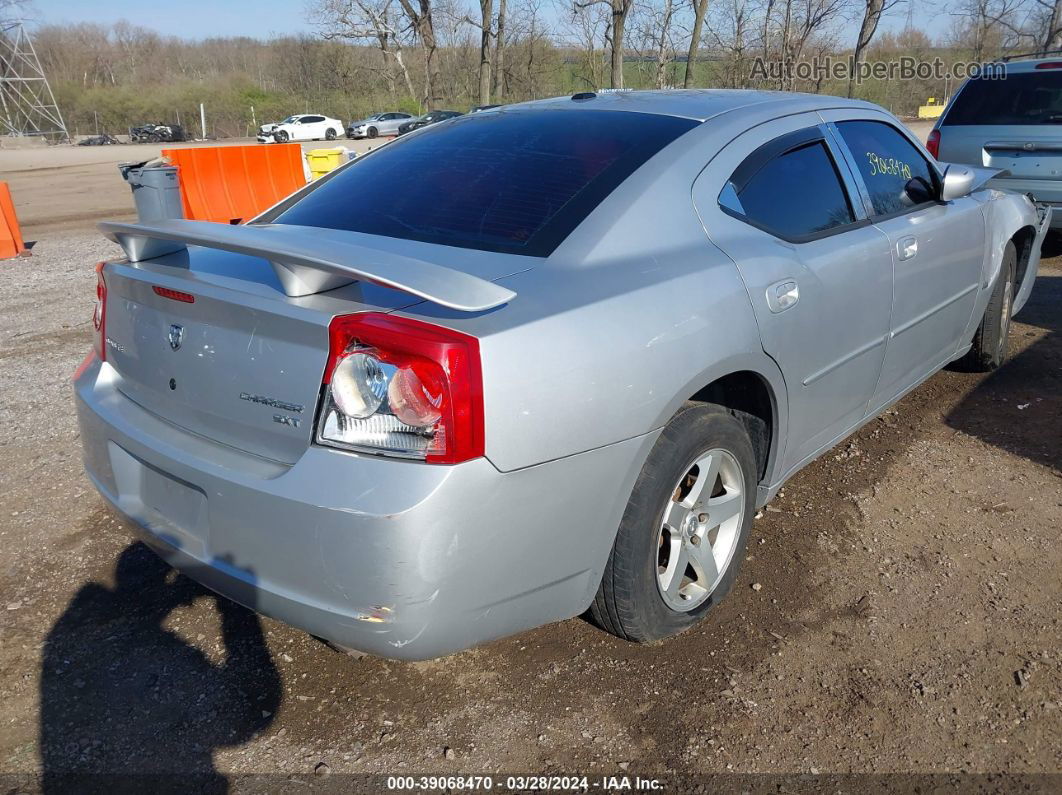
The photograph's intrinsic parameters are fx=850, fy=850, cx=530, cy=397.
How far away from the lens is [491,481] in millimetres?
1942

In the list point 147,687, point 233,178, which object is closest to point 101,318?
point 147,687

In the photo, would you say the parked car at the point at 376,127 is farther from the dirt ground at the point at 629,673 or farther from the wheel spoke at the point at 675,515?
the wheel spoke at the point at 675,515

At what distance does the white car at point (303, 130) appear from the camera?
4475 cm

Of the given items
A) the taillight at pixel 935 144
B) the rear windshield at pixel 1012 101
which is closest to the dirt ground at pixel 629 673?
the taillight at pixel 935 144

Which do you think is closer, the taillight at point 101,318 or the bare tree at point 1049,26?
the taillight at point 101,318

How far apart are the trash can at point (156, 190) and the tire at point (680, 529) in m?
8.93

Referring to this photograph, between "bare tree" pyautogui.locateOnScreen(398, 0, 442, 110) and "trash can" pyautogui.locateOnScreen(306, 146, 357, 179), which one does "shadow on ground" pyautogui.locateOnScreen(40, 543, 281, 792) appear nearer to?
"trash can" pyautogui.locateOnScreen(306, 146, 357, 179)

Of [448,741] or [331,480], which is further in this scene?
[448,741]

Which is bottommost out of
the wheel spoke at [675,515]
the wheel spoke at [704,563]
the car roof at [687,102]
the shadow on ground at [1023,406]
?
the shadow on ground at [1023,406]

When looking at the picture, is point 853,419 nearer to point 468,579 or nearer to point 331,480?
point 468,579

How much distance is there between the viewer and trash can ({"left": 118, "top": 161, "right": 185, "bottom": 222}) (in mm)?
9953

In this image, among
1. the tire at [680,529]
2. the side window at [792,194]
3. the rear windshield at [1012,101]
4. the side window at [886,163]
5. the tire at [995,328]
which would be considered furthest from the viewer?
the rear windshield at [1012,101]

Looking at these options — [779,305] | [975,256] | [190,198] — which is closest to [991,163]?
[975,256]

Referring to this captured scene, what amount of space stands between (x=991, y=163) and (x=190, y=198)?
10.1 metres
